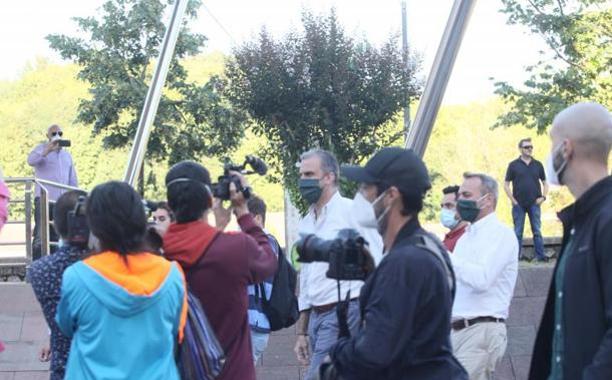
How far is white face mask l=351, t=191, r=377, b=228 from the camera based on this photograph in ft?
12.6

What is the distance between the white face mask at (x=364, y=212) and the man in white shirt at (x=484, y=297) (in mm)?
2688

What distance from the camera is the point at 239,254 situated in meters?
4.82

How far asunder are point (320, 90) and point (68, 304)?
11.2 metres

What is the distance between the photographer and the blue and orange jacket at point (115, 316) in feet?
13.3

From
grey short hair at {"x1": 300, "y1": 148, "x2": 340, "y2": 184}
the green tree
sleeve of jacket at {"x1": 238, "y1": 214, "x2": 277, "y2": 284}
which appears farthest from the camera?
the green tree

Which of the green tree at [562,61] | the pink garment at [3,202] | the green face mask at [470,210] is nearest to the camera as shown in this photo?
the pink garment at [3,202]

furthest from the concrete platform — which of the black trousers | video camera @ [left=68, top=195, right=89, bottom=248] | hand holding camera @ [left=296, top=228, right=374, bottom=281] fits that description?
hand holding camera @ [left=296, top=228, right=374, bottom=281]

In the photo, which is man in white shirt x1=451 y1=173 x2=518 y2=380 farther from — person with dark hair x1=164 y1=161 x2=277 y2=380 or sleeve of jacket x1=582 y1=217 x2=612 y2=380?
sleeve of jacket x1=582 y1=217 x2=612 y2=380

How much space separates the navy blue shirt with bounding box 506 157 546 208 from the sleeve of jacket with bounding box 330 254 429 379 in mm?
11459

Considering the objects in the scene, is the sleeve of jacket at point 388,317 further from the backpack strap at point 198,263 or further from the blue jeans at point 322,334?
the blue jeans at point 322,334

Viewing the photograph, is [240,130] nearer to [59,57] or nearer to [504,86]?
[59,57]

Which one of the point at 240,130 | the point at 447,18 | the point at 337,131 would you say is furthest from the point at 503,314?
the point at 240,130

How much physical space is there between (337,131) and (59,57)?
923cm

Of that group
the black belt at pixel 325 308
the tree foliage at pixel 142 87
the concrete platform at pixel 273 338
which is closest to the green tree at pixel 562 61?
the tree foliage at pixel 142 87
